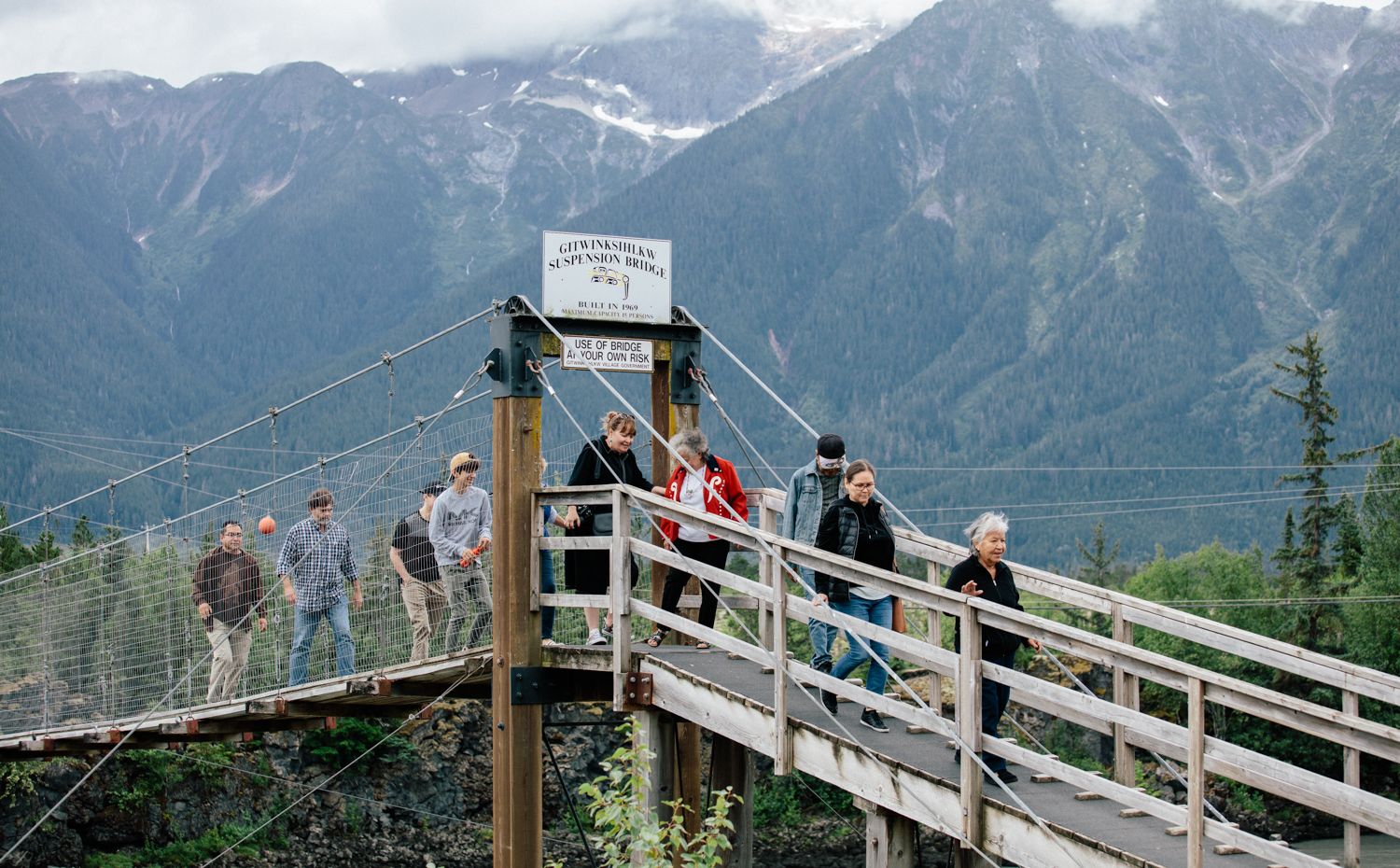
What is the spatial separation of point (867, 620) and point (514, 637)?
8.93 feet

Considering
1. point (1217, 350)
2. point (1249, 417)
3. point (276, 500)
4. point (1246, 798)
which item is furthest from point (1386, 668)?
point (1217, 350)

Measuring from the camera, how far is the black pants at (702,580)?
41.0ft

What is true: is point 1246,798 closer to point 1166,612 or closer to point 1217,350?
point 1166,612

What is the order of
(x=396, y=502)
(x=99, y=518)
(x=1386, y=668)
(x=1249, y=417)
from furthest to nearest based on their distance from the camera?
1. (x=1249, y=417)
2. (x=99, y=518)
3. (x=1386, y=668)
4. (x=396, y=502)

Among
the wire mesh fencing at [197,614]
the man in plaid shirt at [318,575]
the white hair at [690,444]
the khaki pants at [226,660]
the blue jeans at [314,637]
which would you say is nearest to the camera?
the white hair at [690,444]

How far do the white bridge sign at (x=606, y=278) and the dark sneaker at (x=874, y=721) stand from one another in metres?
3.77

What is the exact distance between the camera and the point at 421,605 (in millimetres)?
13914

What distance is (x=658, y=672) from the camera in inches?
473

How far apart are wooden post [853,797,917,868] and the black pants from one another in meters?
2.50

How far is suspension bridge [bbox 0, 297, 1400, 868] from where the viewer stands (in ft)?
28.4

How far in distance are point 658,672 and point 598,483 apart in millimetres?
1379

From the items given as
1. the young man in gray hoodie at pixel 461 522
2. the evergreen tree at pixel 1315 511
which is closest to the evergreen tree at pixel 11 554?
the evergreen tree at pixel 1315 511

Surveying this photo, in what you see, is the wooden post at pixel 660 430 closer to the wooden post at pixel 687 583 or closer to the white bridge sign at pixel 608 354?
the wooden post at pixel 687 583

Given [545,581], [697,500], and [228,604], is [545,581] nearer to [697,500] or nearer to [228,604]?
[697,500]
